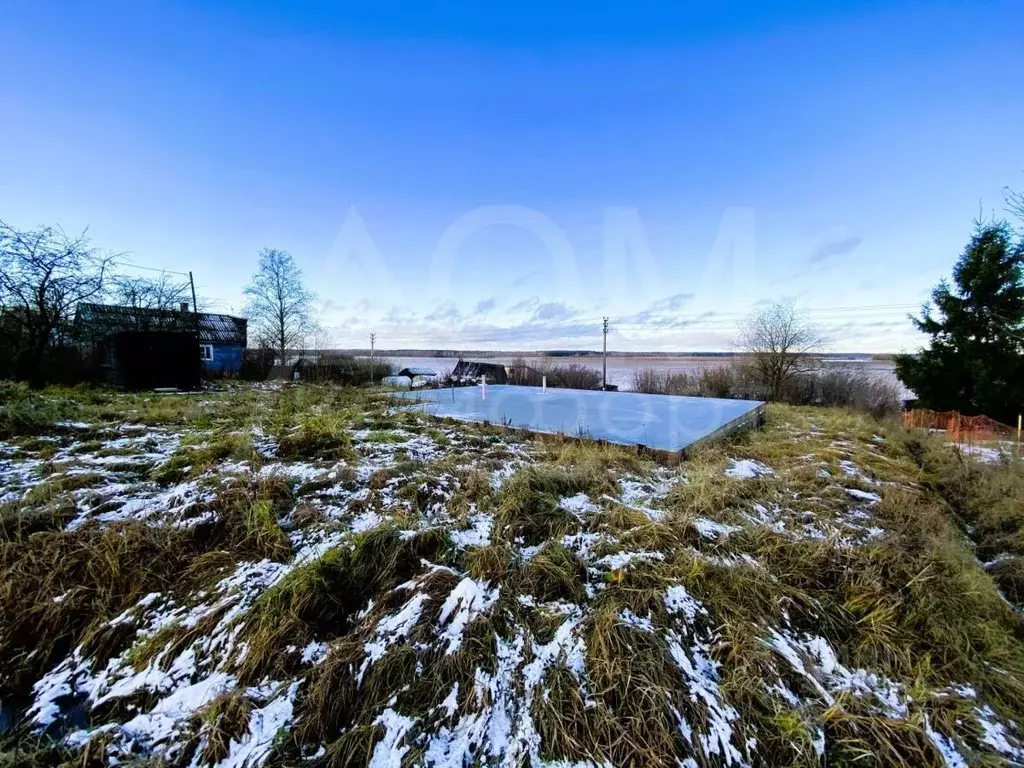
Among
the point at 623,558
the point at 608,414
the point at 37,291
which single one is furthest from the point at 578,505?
the point at 37,291

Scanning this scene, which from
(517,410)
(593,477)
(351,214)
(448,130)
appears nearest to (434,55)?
(448,130)

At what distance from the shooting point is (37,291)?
1005 cm

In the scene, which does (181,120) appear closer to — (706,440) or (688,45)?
(688,45)

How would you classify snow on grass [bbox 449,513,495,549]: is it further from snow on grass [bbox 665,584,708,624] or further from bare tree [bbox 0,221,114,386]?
bare tree [bbox 0,221,114,386]

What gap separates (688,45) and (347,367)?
607 inches

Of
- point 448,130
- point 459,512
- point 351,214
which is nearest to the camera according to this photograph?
point 459,512

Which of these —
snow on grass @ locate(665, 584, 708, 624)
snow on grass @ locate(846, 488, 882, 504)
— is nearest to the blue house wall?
snow on grass @ locate(665, 584, 708, 624)

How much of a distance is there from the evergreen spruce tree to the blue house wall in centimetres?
2886

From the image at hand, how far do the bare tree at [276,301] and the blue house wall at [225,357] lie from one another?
123 centimetres

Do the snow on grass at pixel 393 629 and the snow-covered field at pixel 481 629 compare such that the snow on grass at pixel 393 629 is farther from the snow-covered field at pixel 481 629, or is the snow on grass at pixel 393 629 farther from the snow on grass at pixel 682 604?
the snow on grass at pixel 682 604

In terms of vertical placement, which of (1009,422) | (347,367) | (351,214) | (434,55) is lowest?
(1009,422)

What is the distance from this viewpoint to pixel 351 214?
10.5 meters

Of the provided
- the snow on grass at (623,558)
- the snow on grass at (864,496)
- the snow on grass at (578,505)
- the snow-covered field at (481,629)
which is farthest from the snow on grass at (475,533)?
the snow on grass at (864,496)

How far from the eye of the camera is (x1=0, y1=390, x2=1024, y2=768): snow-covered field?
1.43m
